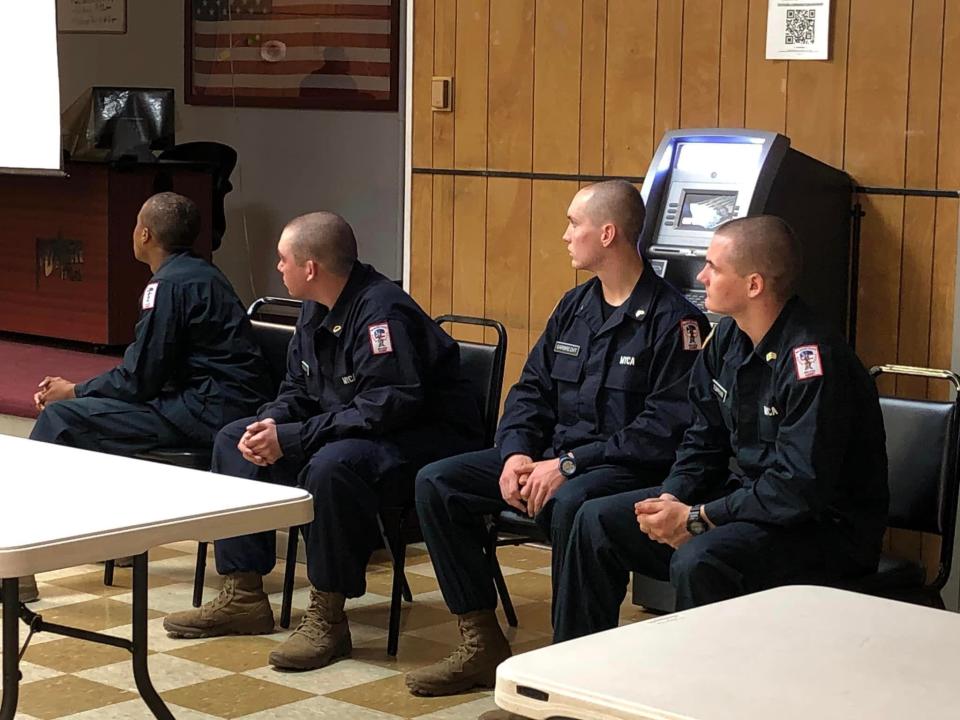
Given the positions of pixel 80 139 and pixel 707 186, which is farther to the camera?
pixel 80 139

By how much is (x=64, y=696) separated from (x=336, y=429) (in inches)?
37.1

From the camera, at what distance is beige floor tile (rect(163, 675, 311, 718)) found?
3.58 meters

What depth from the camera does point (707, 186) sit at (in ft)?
14.2

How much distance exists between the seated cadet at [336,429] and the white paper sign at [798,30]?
1.34 metres

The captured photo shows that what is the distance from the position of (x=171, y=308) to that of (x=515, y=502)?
1.36 m

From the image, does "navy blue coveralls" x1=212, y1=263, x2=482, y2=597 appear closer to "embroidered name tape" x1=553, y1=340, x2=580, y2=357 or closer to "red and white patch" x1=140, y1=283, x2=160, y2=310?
"embroidered name tape" x1=553, y1=340, x2=580, y2=357

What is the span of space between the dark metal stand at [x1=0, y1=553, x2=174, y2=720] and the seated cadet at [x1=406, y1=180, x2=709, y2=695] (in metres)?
0.90

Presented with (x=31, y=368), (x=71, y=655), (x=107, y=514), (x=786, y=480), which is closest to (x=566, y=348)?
(x=786, y=480)

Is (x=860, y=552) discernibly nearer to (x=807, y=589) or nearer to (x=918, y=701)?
(x=807, y=589)

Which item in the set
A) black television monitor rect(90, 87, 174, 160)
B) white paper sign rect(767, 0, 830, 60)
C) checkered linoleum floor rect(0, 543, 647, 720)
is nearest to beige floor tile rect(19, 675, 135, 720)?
checkered linoleum floor rect(0, 543, 647, 720)

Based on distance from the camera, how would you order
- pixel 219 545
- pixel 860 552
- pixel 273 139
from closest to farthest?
pixel 860 552 < pixel 219 545 < pixel 273 139

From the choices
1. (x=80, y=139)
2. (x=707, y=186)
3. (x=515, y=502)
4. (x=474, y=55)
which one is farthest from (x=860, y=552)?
(x=80, y=139)

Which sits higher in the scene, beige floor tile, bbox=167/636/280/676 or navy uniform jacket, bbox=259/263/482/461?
navy uniform jacket, bbox=259/263/482/461

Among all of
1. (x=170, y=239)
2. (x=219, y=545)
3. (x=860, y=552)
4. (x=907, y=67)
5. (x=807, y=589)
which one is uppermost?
(x=907, y=67)
